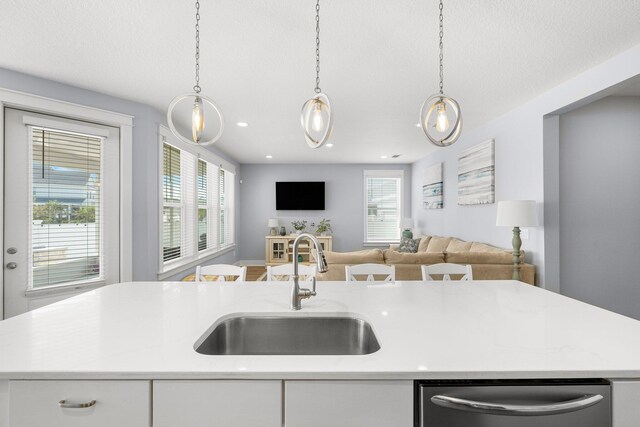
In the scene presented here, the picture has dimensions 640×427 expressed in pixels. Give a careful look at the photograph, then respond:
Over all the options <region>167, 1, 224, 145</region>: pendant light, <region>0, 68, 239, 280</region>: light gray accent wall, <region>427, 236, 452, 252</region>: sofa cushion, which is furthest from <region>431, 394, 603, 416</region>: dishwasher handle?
<region>427, 236, 452, 252</region>: sofa cushion

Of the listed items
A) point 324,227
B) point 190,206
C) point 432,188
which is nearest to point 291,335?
point 190,206

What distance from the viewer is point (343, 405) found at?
828mm

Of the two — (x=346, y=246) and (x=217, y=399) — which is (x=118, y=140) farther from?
(x=346, y=246)

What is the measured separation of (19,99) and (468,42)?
3634 millimetres

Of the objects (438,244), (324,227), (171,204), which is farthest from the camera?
(324,227)

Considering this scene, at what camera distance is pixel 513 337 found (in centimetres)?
100

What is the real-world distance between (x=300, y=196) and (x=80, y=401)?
20.4 feet

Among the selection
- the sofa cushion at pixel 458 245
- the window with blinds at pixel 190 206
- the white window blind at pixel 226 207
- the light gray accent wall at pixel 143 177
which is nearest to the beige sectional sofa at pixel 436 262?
the sofa cushion at pixel 458 245

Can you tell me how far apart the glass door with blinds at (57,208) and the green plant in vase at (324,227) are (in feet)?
14.3

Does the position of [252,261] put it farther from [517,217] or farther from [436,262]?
[517,217]

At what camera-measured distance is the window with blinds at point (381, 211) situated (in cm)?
709

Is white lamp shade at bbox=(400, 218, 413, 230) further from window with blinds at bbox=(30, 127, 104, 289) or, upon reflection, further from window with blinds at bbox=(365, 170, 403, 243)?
window with blinds at bbox=(30, 127, 104, 289)

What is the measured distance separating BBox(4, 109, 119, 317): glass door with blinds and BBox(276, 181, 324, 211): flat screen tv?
4039 millimetres

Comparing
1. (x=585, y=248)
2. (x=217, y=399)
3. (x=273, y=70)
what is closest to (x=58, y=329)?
(x=217, y=399)
